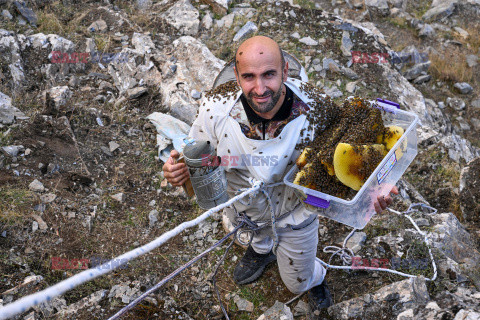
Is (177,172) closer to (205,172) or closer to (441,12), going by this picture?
(205,172)

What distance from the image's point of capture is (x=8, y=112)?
12.9 feet

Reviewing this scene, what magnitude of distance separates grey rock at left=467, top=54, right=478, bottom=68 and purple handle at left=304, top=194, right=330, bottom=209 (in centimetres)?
623

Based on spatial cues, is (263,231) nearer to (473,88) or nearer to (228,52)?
(228,52)

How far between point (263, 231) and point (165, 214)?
114cm

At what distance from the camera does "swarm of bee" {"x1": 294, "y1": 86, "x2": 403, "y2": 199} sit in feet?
6.68

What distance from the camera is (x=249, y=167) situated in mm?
2473

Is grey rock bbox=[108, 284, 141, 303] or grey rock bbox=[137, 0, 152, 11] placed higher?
grey rock bbox=[137, 0, 152, 11]

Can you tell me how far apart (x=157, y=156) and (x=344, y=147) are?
261 centimetres

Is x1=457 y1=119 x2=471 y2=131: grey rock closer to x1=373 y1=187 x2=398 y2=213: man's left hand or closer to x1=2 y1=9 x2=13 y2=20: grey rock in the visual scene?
x1=373 y1=187 x2=398 y2=213: man's left hand

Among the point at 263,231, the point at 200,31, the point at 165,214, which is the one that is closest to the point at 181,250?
the point at 165,214

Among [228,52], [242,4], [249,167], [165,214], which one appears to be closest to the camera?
[249,167]

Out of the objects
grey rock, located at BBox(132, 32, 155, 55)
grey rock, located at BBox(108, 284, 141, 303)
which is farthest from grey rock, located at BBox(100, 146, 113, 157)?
grey rock, located at BBox(108, 284, 141, 303)

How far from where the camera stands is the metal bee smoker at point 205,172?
194 cm

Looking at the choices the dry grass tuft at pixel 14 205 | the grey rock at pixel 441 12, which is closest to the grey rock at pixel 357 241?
the dry grass tuft at pixel 14 205
